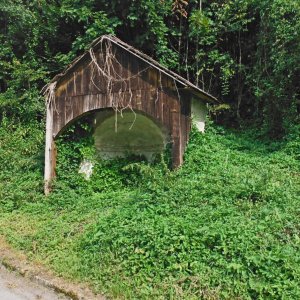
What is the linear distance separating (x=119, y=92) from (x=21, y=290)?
572 cm

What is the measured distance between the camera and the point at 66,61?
1419 cm

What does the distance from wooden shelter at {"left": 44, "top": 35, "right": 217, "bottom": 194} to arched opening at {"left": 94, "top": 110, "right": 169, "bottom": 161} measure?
0.97m

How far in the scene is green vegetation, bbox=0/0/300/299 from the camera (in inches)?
205

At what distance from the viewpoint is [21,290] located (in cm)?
564

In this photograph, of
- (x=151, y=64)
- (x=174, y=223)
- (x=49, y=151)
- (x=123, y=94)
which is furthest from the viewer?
(x=49, y=151)

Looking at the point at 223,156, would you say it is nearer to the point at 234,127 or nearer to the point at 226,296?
the point at 234,127

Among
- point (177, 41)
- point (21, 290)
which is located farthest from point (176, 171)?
point (177, 41)

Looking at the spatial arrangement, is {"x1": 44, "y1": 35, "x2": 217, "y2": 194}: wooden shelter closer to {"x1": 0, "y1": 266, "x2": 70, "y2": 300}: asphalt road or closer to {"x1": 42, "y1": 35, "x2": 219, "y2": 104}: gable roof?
{"x1": 42, "y1": 35, "x2": 219, "y2": 104}: gable roof

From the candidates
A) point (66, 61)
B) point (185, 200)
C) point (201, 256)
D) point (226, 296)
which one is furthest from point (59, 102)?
point (226, 296)

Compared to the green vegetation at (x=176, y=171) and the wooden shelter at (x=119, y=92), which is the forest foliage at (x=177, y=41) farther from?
the wooden shelter at (x=119, y=92)

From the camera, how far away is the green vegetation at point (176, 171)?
520 centimetres

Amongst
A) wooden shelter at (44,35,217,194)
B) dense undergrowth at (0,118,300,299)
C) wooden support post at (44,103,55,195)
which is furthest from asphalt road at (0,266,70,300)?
wooden support post at (44,103,55,195)

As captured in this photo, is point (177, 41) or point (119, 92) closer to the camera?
point (119, 92)

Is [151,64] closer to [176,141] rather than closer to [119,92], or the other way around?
[119,92]
